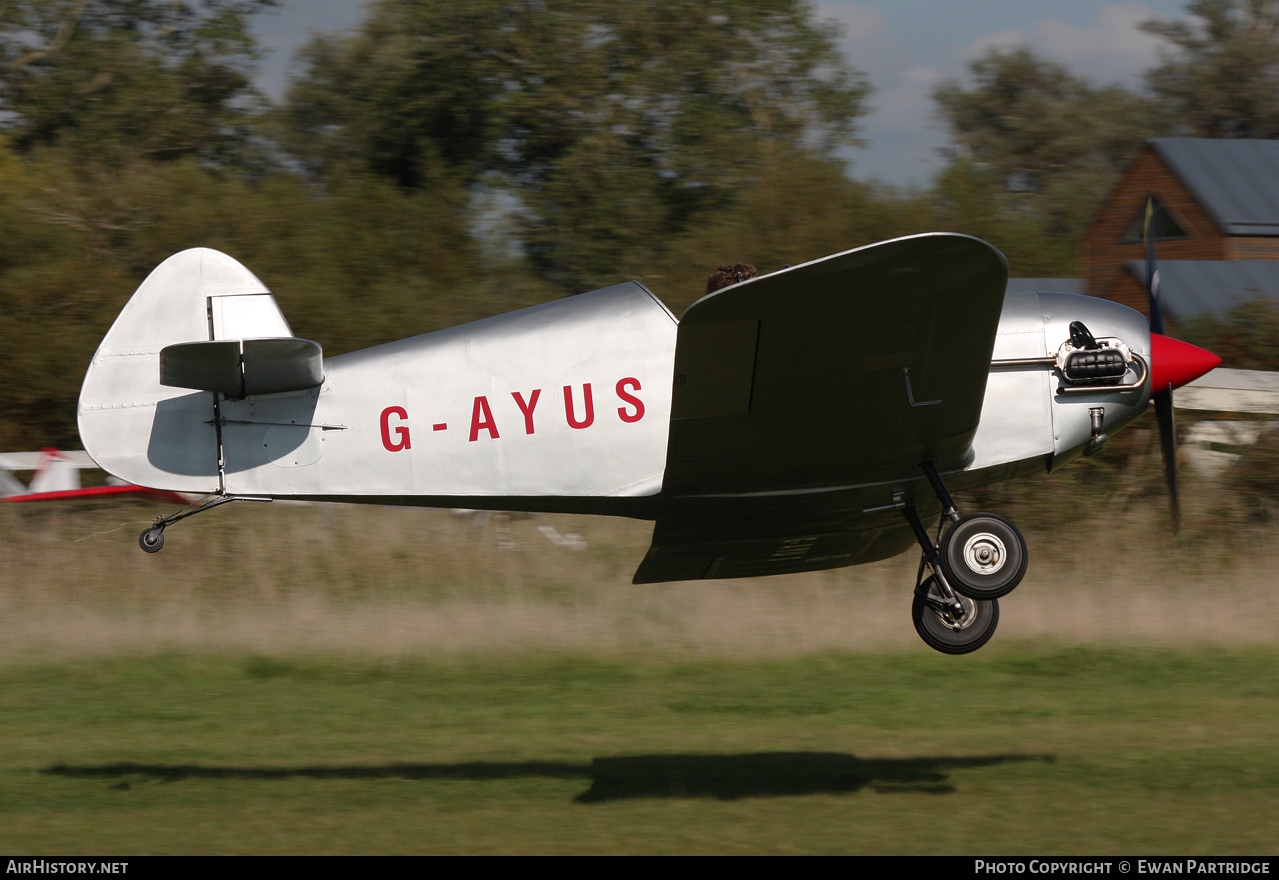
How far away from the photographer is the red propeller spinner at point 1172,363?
7.12 metres

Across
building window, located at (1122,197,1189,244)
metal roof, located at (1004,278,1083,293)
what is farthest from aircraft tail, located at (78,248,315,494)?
building window, located at (1122,197,1189,244)

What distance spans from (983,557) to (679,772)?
3438 millimetres

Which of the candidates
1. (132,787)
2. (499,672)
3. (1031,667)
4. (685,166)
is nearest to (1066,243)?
(685,166)

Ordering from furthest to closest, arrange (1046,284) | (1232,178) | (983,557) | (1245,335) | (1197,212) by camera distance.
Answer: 1. (1232,178)
2. (1197,212)
3. (1046,284)
4. (1245,335)
5. (983,557)

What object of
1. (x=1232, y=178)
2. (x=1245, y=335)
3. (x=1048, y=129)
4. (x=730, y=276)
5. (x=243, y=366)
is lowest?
(x=1048, y=129)

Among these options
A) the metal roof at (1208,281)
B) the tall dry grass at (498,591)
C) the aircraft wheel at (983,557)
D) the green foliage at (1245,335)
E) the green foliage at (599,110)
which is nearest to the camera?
the aircraft wheel at (983,557)

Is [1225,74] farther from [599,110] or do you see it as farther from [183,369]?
[183,369]

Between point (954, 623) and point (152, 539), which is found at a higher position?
point (152, 539)

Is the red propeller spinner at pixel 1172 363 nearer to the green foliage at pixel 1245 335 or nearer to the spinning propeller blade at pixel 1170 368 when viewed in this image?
the spinning propeller blade at pixel 1170 368

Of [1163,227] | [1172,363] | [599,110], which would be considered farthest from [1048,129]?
[1172,363]

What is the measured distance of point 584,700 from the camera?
37.6ft

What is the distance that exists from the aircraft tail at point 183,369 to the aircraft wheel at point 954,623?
3.84 meters

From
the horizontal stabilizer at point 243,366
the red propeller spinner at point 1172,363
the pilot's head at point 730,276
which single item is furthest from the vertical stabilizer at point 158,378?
the red propeller spinner at point 1172,363
